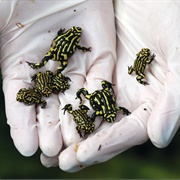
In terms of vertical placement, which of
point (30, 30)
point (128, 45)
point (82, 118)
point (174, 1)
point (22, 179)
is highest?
point (30, 30)

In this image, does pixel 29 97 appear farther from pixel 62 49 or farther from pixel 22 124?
pixel 62 49

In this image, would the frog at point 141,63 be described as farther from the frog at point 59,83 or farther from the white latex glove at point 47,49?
the frog at point 59,83

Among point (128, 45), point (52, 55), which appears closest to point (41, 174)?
point (52, 55)

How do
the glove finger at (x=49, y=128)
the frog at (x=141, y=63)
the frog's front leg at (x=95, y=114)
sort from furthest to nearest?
the frog at (x=141, y=63) → the frog's front leg at (x=95, y=114) → the glove finger at (x=49, y=128)

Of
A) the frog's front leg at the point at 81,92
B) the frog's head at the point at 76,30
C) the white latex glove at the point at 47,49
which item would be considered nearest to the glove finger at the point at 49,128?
the white latex glove at the point at 47,49

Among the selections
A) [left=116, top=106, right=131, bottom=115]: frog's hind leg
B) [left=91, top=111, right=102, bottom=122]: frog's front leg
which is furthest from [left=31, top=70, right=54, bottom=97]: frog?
[left=116, top=106, right=131, bottom=115]: frog's hind leg

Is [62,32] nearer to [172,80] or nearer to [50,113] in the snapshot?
[50,113]
